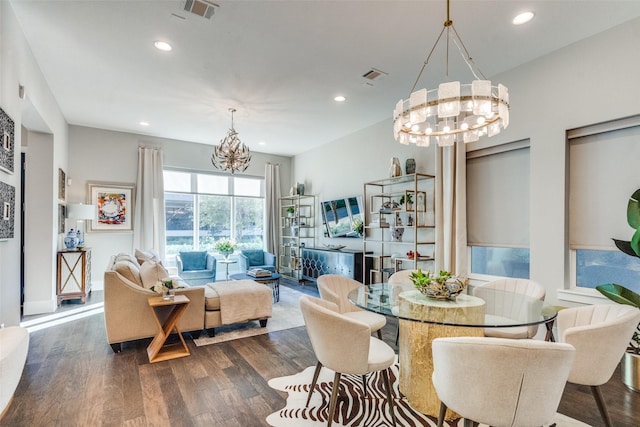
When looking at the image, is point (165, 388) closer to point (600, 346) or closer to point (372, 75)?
point (600, 346)

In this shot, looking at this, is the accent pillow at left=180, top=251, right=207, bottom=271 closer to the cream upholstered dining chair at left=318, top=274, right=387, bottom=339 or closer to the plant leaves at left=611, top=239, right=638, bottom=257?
the cream upholstered dining chair at left=318, top=274, right=387, bottom=339

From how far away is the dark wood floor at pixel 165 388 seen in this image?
222cm

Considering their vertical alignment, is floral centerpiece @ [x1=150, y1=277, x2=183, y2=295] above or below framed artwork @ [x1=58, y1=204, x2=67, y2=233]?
below

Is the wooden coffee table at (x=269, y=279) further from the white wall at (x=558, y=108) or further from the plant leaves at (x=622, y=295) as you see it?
the plant leaves at (x=622, y=295)

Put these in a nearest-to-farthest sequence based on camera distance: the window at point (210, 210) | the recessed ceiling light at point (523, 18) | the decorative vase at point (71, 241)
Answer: the recessed ceiling light at point (523, 18)
the decorative vase at point (71, 241)
the window at point (210, 210)

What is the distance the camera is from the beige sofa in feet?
10.8

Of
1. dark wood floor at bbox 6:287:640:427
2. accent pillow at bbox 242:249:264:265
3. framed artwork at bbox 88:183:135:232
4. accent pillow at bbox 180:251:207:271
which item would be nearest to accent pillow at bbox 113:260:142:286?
dark wood floor at bbox 6:287:640:427

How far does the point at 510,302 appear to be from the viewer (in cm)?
242

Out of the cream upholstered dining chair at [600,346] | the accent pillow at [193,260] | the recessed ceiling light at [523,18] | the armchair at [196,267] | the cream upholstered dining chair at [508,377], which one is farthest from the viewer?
the accent pillow at [193,260]

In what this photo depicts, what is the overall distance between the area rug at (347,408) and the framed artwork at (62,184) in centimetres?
485

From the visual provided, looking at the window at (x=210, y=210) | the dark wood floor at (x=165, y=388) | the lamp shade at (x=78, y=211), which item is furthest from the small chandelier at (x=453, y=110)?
the window at (x=210, y=210)

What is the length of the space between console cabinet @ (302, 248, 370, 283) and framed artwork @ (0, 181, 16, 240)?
4.40 m

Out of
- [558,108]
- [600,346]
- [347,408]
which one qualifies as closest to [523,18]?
[558,108]

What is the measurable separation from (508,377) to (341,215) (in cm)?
523
